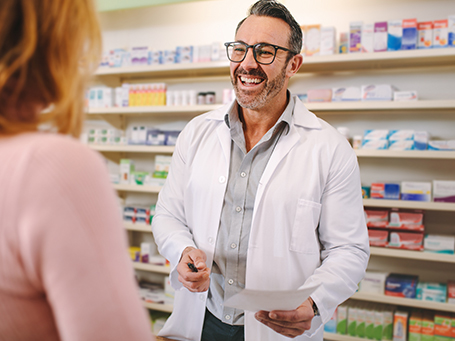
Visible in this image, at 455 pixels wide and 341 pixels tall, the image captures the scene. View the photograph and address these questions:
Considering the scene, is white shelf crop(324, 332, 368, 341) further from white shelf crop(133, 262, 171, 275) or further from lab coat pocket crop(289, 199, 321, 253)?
lab coat pocket crop(289, 199, 321, 253)

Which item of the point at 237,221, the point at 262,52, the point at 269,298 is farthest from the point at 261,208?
the point at 262,52

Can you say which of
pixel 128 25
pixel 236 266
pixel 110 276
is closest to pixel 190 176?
pixel 236 266

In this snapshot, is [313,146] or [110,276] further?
[313,146]

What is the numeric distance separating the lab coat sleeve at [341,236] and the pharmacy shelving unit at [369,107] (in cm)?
119

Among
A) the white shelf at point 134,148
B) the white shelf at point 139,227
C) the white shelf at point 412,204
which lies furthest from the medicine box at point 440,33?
the white shelf at point 139,227

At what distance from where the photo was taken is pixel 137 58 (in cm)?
329

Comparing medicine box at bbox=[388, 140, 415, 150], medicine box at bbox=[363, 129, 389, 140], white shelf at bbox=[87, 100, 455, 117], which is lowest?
medicine box at bbox=[388, 140, 415, 150]

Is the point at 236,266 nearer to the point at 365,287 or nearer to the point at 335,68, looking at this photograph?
the point at 365,287

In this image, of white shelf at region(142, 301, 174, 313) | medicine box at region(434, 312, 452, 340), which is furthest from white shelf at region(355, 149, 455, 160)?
white shelf at region(142, 301, 174, 313)

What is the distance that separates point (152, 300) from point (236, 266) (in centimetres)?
203

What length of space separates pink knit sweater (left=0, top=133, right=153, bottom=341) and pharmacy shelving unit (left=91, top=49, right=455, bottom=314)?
2.36 meters

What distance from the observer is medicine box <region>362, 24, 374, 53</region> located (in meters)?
2.60

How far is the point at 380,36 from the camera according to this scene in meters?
2.57

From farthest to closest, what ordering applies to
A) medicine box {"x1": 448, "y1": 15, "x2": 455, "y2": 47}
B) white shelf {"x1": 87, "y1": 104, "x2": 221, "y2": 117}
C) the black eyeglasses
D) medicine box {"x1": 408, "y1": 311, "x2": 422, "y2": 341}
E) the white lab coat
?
white shelf {"x1": 87, "y1": 104, "x2": 221, "y2": 117} < medicine box {"x1": 408, "y1": 311, "x2": 422, "y2": 341} < medicine box {"x1": 448, "y1": 15, "x2": 455, "y2": 47} < the black eyeglasses < the white lab coat
